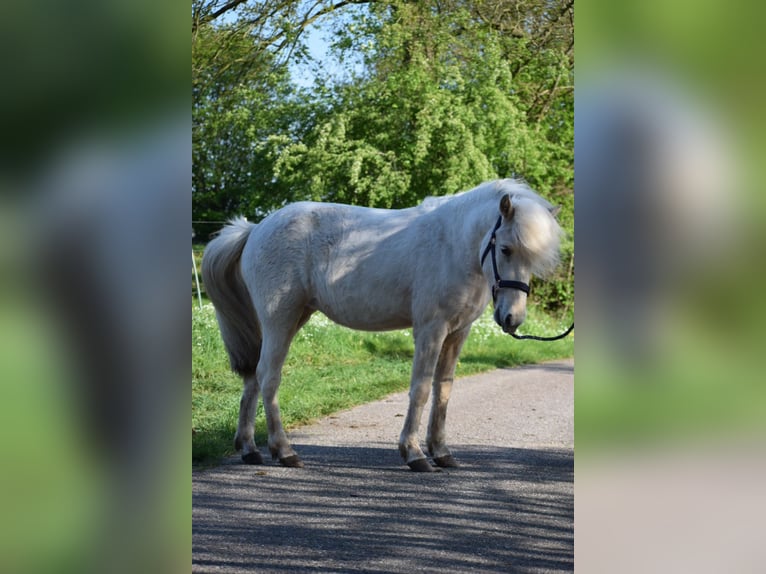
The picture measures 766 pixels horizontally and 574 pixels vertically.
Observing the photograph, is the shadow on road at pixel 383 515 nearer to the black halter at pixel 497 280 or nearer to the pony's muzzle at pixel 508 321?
the pony's muzzle at pixel 508 321

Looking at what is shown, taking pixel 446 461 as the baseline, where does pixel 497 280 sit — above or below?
above

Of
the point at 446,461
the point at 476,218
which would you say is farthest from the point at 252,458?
the point at 476,218

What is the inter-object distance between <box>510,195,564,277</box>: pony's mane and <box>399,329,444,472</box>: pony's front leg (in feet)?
2.51

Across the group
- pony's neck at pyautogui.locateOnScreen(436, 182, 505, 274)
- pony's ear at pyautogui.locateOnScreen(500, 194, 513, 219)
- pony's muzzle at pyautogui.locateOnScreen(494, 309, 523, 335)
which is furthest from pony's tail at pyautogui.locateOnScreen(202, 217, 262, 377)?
pony's ear at pyautogui.locateOnScreen(500, 194, 513, 219)

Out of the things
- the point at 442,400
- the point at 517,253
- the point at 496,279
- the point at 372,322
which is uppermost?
the point at 517,253

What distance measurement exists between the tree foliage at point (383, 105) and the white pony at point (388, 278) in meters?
7.76

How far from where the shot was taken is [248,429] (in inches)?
218

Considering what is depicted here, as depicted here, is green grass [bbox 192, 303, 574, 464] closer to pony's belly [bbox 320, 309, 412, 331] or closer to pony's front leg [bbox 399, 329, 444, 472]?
pony's belly [bbox 320, 309, 412, 331]

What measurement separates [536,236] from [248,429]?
214 centimetres

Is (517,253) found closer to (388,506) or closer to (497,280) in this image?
(497,280)
